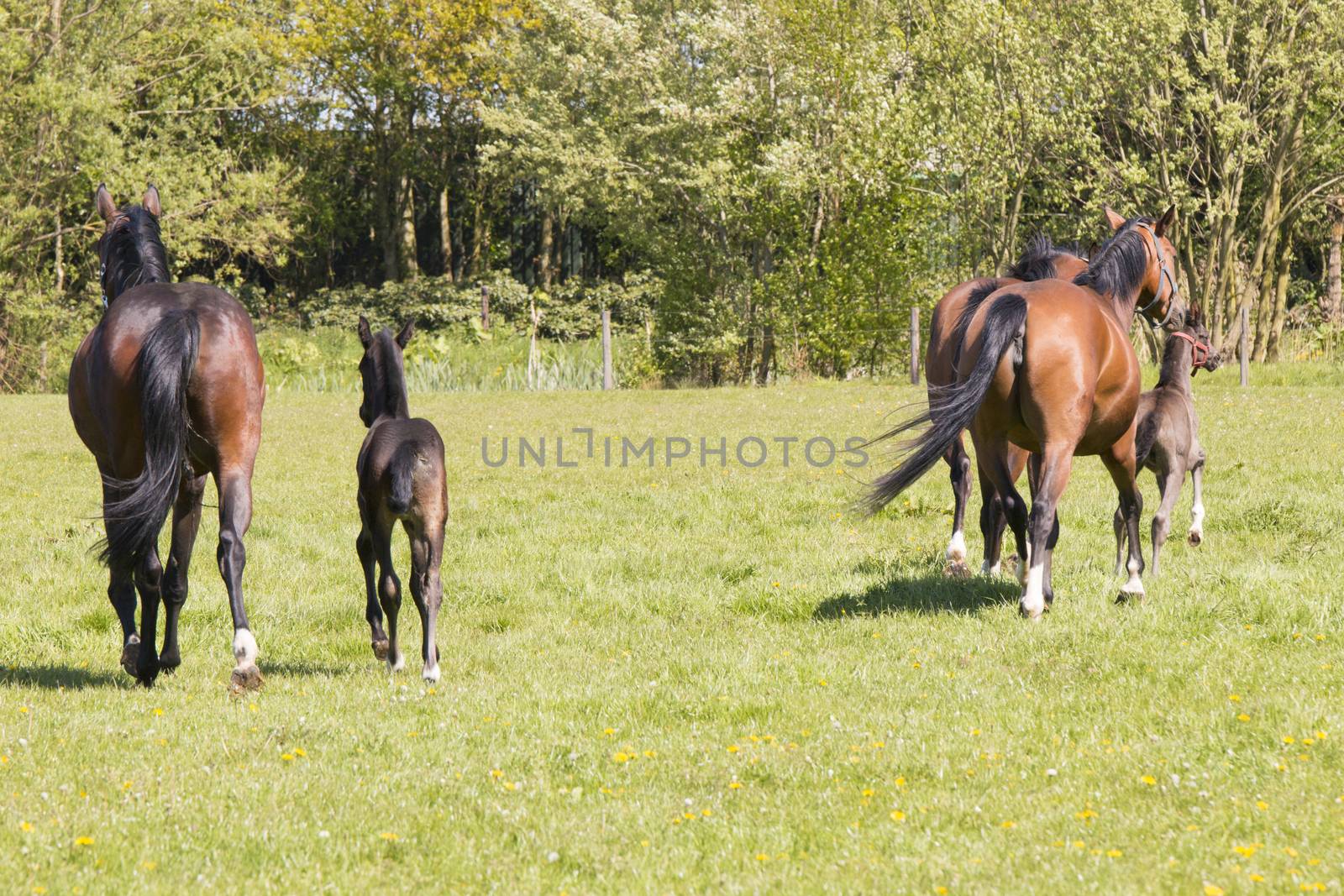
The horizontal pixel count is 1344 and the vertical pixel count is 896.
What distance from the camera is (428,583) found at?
7.04 m

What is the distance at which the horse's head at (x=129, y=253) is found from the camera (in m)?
7.72

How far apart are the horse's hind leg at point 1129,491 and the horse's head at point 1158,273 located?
4.12 ft

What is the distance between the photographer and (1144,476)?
1355 cm

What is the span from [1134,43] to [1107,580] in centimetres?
2055

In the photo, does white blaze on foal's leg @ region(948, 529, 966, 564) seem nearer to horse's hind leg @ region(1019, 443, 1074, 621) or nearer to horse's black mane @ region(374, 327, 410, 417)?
horse's hind leg @ region(1019, 443, 1074, 621)

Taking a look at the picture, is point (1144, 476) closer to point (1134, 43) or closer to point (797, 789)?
point (797, 789)

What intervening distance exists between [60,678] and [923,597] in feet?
18.0

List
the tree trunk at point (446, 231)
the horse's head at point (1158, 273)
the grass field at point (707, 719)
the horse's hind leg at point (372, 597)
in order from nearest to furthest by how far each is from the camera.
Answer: the grass field at point (707, 719)
the horse's hind leg at point (372, 597)
the horse's head at point (1158, 273)
the tree trunk at point (446, 231)

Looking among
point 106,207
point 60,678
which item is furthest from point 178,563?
point 106,207

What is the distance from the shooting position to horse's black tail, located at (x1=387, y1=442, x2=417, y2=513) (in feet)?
22.4

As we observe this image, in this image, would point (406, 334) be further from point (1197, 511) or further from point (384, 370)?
point (1197, 511)

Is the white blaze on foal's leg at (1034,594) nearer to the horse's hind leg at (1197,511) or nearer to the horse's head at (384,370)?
the horse's hind leg at (1197,511)

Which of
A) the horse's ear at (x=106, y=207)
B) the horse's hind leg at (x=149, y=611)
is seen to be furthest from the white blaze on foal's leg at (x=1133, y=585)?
the horse's ear at (x=106, y=207)

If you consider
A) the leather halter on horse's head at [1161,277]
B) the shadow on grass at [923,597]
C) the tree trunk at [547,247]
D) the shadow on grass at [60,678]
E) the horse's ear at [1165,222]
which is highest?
the tree trunk at [547,247]
